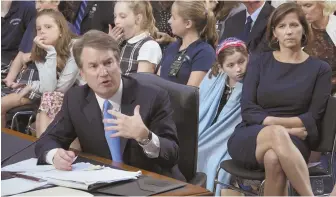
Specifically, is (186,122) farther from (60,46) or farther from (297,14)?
(60,46)

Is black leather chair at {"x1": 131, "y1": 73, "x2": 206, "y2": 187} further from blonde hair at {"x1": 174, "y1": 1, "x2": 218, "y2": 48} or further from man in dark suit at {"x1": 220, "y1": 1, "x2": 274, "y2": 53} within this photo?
blonde hair at {"x1": 174, "y1": 1, "x2": 218, "y2": 48}

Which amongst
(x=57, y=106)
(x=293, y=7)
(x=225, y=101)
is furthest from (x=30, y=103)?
(x=293, y=7)

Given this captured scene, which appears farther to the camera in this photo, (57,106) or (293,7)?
(57,106)

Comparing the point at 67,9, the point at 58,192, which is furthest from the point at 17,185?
the point at 67,9

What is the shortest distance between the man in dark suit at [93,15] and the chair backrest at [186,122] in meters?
2.45

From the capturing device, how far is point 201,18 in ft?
13.4

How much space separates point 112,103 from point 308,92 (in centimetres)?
124

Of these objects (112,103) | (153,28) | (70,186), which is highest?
(153,28)

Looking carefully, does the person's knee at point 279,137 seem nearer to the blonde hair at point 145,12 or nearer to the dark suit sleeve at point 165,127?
the dark suit sleeve at point 165,127

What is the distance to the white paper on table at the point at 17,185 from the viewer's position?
1826mm

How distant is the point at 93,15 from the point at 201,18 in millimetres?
1203

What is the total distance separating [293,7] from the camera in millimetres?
3334

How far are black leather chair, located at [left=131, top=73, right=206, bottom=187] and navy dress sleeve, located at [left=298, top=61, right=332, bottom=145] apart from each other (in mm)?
861

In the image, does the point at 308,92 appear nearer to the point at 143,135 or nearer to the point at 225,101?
the point at 225,101
